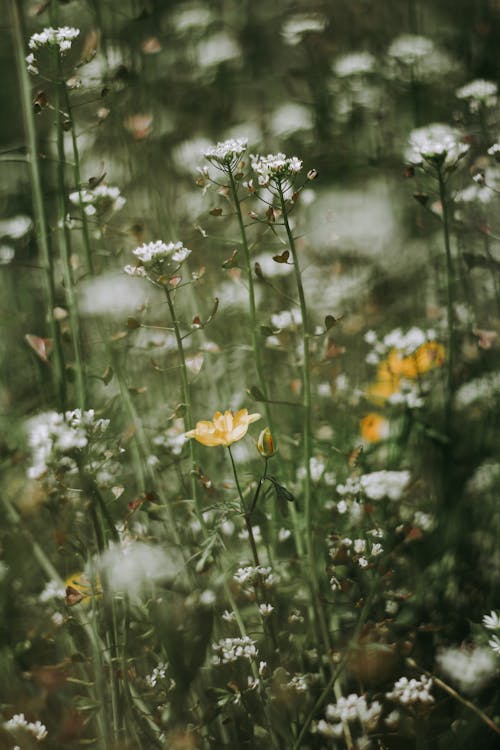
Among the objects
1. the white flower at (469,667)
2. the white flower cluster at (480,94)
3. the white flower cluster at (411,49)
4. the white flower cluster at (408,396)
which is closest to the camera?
the white flower at (469,667)

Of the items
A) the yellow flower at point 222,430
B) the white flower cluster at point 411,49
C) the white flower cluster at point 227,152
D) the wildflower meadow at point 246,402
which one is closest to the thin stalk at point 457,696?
the wildflower meadow at point 246,402

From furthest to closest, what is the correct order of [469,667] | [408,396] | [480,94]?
[480,94]
[408,396]
[469,667]

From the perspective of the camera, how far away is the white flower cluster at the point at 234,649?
0.60m

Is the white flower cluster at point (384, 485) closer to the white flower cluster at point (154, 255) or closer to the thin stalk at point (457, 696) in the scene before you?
the thin stalk at point (457, 696)

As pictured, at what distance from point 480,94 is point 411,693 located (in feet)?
2.58

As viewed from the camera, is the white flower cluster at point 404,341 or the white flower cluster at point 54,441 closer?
the white flower cluster at point 54,441

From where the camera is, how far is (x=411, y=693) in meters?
0.62

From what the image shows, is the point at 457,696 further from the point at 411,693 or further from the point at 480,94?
the point at 480,94

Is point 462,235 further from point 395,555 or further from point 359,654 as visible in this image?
point 359,654

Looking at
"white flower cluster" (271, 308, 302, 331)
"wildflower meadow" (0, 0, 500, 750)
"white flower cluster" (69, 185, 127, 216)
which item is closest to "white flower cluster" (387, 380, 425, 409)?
"wildflower meadow" (0, 0, 500, 750)

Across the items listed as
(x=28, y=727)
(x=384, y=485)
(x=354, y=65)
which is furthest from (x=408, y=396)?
(x=354, y=65)

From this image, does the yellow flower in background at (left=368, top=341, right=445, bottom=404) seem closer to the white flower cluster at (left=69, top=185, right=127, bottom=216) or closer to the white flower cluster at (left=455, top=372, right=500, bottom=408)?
the white flower cluster at (left=455, top=372, right=500, bottom=408)

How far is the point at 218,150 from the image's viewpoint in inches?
23.8

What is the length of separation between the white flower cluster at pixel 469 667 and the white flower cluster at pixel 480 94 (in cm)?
72
